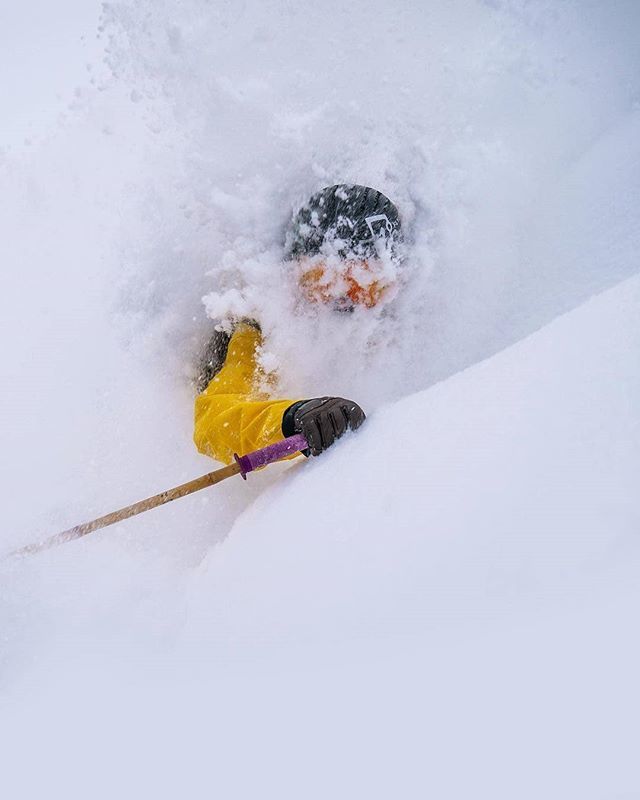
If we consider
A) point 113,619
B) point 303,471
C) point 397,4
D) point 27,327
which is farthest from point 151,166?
point 113,619

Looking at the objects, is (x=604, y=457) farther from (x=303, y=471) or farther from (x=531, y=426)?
(x=303, y=471)

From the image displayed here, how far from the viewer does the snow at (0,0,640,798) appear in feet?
2.90

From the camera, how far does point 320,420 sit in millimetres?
1466

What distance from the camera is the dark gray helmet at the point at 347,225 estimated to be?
209 centimetres

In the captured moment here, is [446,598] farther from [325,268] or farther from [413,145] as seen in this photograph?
[413,145]

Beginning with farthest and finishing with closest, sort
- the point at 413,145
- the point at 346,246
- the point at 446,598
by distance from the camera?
the point at 413,145
the point at 346,246
the point at 446,598

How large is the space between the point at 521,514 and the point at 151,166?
7.30 ft

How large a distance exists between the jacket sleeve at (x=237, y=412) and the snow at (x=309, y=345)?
4.2 inches

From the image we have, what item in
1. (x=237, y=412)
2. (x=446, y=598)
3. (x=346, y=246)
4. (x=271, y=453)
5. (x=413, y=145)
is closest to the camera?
(x=446, y=598)

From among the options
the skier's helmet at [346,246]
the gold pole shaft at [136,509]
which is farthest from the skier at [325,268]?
the gold pole shaft at [136,509]

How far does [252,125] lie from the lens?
7.71 feet

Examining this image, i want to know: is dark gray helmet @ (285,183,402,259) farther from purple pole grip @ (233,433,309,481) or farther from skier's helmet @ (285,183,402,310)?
purple pole grip @ (233,433,309,481)

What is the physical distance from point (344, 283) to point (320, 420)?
86 centimetres

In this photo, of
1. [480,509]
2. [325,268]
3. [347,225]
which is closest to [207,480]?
[480,509]
